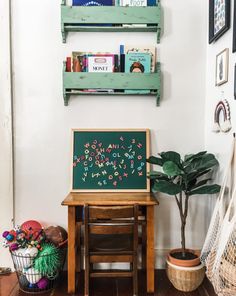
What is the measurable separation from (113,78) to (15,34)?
0.90 metres

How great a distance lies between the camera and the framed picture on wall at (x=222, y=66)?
223cm

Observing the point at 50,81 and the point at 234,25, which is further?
the point at 50,81

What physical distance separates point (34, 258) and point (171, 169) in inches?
46.7

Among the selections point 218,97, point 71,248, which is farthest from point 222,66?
point 71,248

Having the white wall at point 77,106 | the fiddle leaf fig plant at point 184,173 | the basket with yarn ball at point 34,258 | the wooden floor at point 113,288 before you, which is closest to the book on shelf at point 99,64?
the white wall at point 77,106

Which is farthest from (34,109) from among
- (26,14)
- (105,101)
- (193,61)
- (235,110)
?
(235,110)

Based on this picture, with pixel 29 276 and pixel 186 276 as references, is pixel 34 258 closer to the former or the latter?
pixel 29 276

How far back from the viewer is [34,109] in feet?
8.91

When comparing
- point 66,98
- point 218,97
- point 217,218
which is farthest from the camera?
point 66,98

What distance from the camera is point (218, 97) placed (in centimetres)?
242

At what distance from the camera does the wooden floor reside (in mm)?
2383

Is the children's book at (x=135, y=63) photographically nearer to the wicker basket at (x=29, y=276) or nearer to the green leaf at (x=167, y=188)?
the green leaf at (x=167, y=188)

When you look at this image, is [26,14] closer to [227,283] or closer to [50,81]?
[50,81]

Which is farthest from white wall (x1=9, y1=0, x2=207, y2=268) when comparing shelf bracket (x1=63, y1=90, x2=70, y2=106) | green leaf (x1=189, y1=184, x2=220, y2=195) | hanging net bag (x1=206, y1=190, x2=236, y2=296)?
hanging net bag (x1=206, y1=190, x2=236, y2=296)
